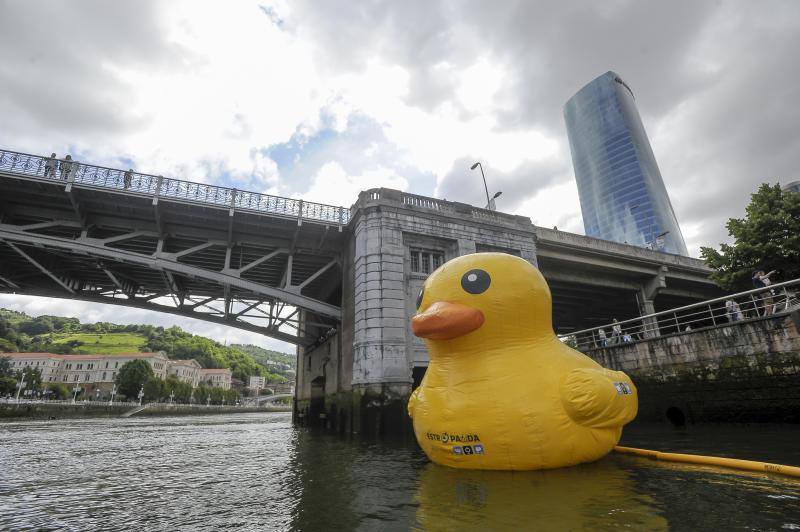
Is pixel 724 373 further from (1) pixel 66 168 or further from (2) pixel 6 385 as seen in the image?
(2) pixel 6 385

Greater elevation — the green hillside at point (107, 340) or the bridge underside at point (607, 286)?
the green hillside at point (107, 340)

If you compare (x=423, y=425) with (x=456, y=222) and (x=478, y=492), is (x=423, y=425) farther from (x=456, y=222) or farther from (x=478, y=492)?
(x=456, y=222)

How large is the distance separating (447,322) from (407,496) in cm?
206

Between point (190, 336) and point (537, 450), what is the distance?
164 metres

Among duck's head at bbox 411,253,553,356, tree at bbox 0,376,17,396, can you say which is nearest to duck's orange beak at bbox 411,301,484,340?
duck's head at bbox 411,253,553,356

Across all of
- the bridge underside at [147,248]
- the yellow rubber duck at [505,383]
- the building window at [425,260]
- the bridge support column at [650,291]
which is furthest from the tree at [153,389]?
the yellow rubber duck at [505,383]

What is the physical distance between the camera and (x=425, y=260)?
51.8ft

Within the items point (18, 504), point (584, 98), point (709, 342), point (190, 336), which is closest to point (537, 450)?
point (18, 504)

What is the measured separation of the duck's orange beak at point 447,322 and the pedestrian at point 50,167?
16802mm

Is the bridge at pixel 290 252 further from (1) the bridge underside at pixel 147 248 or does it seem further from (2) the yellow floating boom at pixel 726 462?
(2) the yellow floating boom at pixel 726 462

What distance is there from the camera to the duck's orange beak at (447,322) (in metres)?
5.09

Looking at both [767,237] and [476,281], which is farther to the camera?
[767,237]

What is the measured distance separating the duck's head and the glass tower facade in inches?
3820

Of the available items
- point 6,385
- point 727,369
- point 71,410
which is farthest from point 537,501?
point 6,385
